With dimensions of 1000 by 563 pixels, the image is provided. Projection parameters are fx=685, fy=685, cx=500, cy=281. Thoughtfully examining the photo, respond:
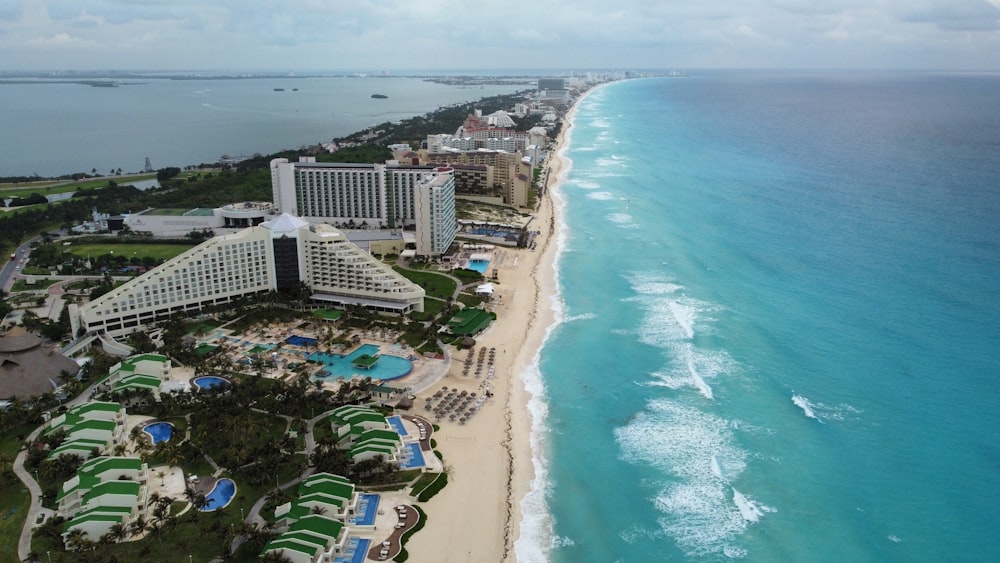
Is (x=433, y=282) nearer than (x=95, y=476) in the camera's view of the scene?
No

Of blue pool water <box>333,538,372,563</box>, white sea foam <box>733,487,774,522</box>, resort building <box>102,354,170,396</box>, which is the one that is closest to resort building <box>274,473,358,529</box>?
blue pool water <box>333,538,372,563</box>

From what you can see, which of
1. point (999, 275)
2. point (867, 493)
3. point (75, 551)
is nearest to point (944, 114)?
point (999, 275)

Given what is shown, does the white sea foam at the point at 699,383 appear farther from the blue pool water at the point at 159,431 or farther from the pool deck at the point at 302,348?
the blue pool water at the point at 159,431

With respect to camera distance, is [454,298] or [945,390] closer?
[945,390]

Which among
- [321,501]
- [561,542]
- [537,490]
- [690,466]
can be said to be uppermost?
[321,501]

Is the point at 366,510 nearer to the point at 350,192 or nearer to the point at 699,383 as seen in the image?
the point at 699,383

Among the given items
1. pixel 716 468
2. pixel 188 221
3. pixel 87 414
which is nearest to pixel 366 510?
pixel 87 414

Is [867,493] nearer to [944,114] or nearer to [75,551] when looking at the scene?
[75,551]
